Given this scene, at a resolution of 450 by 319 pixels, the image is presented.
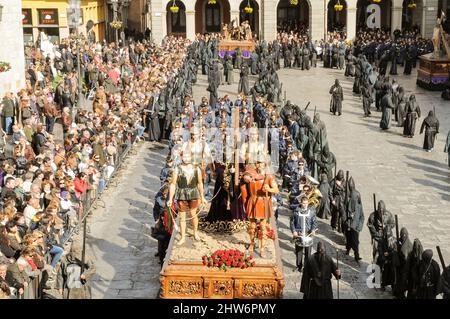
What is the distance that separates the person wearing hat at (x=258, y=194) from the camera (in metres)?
12.2

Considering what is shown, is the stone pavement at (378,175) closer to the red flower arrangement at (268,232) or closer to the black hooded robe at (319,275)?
the red flower arrangement at (268,232)

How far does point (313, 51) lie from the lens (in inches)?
1640

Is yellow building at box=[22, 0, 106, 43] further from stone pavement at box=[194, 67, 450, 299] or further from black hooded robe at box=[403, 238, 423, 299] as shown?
black hooded robe at box=[403, 238, 423, 299]

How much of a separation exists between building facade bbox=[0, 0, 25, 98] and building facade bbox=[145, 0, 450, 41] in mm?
22418

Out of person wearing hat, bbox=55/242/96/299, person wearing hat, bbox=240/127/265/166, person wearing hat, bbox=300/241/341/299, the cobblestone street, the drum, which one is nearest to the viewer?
person wearing hat, bbox=55/242/96/299

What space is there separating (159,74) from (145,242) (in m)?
13.2

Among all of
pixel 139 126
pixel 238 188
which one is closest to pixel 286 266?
pixel 238 188

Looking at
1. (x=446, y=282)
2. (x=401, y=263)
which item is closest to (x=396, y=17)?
(x=401, y=263)

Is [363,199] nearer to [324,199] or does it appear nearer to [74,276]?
[324,199]

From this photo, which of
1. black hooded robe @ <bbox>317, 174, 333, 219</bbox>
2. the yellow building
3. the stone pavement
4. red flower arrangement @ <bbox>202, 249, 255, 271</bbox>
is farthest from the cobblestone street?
the yellow building

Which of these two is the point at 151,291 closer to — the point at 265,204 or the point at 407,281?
the point at 265,204

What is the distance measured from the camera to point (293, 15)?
55031mm

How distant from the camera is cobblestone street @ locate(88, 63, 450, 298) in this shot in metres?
14.0

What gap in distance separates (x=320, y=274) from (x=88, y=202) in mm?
6808
